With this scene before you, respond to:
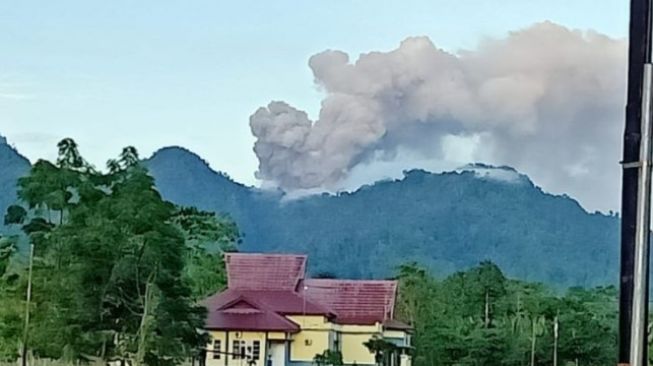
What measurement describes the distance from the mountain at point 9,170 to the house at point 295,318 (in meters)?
0.64

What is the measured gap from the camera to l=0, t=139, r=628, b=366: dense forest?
287cm

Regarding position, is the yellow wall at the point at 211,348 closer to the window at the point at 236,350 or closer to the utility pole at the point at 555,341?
the window at the point at 236,350

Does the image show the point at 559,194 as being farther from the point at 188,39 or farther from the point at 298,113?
the point at 188,39

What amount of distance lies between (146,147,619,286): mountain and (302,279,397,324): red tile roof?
34mm

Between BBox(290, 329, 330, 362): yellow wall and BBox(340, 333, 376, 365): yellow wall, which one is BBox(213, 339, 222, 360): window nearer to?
BBox(290, 329, 330, 362): yellow wall

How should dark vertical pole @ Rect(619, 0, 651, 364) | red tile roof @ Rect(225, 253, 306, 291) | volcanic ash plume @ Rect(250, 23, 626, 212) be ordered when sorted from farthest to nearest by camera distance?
red tile roof @ Rect(225, 253, 306, 291), volcanic ash plume @ Rect(250, 23, 626, 212), dark vertical pole @ Rect(619, 0, 651, 364)

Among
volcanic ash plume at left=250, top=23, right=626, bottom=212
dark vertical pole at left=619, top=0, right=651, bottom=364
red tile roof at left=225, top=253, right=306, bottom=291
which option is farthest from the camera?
red tile roof at left=225, top=253, right=306, bottom=291

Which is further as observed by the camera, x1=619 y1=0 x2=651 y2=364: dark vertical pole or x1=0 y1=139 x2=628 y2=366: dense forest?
x1=0 y1=139 x2=628 y2=366: dense forest

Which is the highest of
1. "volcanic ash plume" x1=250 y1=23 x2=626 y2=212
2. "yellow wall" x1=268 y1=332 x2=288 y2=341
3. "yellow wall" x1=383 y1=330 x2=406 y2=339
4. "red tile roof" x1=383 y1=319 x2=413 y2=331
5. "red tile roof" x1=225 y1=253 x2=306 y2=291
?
"volcanic ash plume" x1=250 y1=23 x2=626 y2=212

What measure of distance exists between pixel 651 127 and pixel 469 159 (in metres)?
1.45

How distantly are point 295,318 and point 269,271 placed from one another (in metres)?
0.15

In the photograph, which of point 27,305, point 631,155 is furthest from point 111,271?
point 631,155

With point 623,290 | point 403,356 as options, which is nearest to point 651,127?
point 623,290

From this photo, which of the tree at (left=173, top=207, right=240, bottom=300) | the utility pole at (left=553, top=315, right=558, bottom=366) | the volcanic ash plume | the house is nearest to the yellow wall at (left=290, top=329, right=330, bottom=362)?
the house
